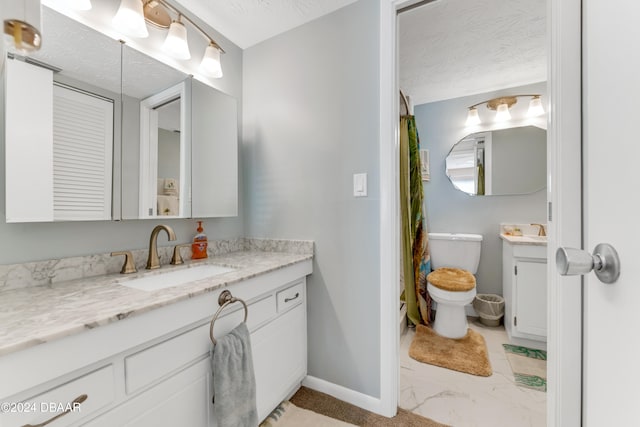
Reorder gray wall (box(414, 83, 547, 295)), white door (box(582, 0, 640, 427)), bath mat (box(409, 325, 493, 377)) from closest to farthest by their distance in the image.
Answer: white door (box(582, 0, 640, 427))
bath mat (box(409, 325, 493, 377))
gray wall (box(414, 83, 547, 295))

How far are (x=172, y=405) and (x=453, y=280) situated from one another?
2.13 meters

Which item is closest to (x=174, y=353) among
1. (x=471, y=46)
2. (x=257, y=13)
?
(x=257, y=13)

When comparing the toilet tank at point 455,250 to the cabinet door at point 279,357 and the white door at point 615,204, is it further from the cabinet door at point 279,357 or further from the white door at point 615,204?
the white door at point 615,204

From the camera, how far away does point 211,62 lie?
5.16ft

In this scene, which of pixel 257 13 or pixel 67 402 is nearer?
pixel 67 402

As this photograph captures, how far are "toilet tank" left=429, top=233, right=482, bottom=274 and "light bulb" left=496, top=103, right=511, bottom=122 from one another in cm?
124

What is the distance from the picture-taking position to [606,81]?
0.46 m

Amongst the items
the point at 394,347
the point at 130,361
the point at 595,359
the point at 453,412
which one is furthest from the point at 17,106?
the point at 453,412

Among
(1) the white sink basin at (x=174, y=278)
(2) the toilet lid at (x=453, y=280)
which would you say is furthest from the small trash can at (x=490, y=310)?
(1) the white sink basin at (x=174, y=278)

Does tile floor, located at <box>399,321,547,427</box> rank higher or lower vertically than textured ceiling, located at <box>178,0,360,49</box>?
lower

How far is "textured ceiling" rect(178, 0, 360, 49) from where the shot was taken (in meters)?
1.47

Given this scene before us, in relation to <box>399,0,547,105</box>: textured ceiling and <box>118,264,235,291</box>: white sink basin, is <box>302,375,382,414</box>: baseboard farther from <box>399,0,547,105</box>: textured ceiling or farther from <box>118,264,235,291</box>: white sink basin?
<box>399,0,547,105</box>: textured ceiling

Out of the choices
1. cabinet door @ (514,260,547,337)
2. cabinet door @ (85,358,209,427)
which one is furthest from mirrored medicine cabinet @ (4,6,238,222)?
cabinet door @ (514,260,547,337)

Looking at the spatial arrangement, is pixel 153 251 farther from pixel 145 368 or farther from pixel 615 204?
pixel 615 204
